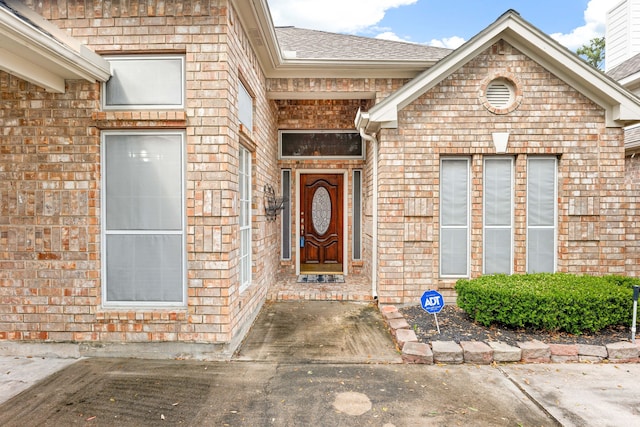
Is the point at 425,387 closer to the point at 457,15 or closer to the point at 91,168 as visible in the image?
the point at 91,168

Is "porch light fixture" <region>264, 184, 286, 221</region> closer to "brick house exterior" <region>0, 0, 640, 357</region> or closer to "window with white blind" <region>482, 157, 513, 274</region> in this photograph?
"brick house exterior" <region>0, 0, 640, 357</region>

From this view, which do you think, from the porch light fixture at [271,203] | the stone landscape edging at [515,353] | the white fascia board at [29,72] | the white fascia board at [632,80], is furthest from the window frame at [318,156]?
the white fascia board at [632,80]

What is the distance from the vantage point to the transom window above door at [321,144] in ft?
24.0

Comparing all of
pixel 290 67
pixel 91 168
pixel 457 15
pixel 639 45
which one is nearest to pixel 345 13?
pixel 457 15

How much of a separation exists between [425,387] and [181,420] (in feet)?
7.14

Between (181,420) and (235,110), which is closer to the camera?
(181,420)

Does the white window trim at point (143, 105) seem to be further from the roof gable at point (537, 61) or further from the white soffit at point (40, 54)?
the roof gable at point (537, 61)

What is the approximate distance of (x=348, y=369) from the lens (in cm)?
352

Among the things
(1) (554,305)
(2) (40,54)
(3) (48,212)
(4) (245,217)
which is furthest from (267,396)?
(2) (40,54)

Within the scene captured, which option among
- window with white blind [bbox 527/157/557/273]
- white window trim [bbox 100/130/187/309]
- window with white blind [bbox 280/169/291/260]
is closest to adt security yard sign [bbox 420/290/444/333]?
window with white blind [bbox 527/157/557/273]

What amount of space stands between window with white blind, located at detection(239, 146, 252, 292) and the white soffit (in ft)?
6.13

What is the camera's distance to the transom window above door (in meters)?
7.32

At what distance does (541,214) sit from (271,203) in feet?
15.2

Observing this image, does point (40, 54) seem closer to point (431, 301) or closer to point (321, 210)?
point (431, 301)
